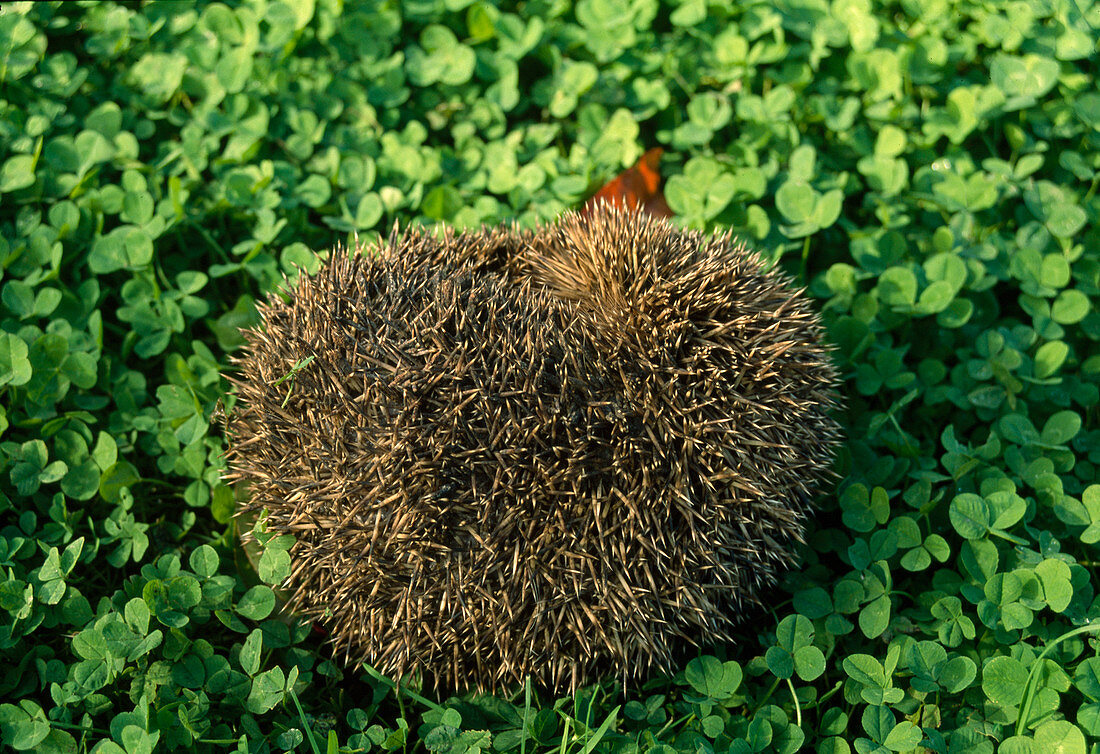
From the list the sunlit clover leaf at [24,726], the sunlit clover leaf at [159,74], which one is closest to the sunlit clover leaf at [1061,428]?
the sunlit clover leaf at [24,726]

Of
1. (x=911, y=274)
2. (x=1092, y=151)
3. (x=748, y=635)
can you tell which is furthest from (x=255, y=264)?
(x=1092, y=151)

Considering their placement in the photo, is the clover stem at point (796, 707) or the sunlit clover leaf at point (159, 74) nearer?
the clover stem at point (796, 707)

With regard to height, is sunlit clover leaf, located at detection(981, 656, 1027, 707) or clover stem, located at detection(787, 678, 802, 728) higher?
sunlit clover leaf, located at detection(981, 656, 1027, 707)

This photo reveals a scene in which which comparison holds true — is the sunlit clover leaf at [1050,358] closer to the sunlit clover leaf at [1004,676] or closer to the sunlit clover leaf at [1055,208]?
the sunlit clover leaf at [1055,208]

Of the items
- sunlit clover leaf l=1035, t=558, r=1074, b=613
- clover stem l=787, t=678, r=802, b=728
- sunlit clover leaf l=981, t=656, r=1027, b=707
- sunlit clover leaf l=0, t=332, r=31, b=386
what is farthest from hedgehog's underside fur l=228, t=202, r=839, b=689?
sunlit clover leaf l=0, t=332, r=31, b=386

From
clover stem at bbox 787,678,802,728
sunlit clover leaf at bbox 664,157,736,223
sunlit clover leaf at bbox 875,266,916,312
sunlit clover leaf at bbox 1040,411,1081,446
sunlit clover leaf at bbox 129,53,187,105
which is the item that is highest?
sunlit clover leaf at bbox 129,53,187,105

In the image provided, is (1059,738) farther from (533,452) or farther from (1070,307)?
(1070,307)

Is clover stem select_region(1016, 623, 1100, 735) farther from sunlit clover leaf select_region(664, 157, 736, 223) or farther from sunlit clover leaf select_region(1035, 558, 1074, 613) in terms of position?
sunlit clover leaf select_region(664, 157, 736, 223)

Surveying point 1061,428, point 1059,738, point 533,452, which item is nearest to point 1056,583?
point 1059,738
